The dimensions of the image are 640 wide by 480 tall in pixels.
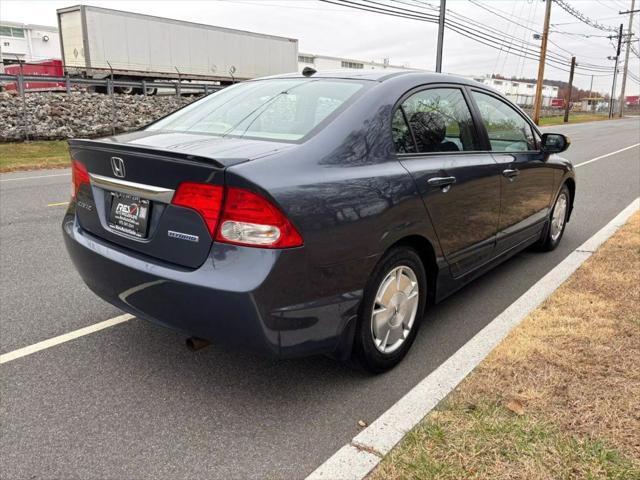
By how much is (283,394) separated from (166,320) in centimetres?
75

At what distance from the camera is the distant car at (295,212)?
7.86ft

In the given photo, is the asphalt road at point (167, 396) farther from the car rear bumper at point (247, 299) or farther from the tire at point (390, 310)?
the car rear bumper at point (247, 299)

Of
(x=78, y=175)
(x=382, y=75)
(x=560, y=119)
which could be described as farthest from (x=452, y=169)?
(x=560, y=119)

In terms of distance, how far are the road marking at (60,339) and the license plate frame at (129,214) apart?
1054mm

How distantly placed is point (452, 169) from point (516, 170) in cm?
110

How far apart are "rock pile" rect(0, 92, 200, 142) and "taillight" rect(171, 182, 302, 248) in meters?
14.8

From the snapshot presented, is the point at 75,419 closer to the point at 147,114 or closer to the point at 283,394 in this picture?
the point at 283,394

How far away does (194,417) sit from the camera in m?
2.68

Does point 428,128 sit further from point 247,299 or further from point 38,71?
point 38,71

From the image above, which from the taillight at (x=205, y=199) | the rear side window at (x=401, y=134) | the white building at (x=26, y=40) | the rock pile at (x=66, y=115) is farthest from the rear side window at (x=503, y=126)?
the white building at (x=26, y=40)

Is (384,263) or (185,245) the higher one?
(185,245)

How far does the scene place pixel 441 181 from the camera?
10.8 feet

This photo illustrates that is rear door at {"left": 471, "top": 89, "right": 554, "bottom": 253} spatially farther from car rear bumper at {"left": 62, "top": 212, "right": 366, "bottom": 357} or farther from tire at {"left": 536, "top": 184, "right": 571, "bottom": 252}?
car rear bumper at {"left": 62, "top": 212, "right": 366, "bottom": 357}

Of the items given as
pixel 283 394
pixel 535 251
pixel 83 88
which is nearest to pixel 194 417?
pixel 283 394
